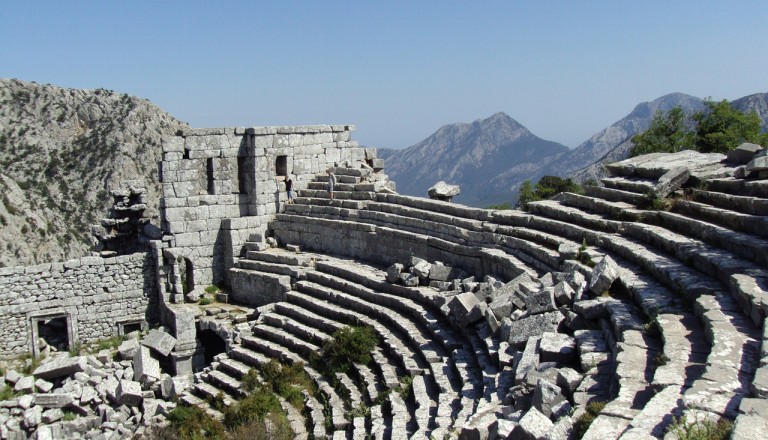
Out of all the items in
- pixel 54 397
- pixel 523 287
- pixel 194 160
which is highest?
pixel 194 160

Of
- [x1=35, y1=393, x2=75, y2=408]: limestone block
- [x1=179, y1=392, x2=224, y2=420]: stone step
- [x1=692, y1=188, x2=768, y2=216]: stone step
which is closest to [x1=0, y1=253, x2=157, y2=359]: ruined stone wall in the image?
[x1=35, y1=393, x2=75, y2=408]: limestone block

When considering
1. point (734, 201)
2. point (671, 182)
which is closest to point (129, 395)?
point (671, 182)

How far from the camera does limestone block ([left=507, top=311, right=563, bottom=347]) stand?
953cm

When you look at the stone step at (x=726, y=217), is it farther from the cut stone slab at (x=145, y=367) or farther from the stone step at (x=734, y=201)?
the cut stone slab at (x=145, y=367)

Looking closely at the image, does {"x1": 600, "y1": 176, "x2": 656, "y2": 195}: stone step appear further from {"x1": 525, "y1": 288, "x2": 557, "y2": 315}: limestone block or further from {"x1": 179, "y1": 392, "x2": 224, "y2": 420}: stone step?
{"x1": 179, "y1": 392, "x2": 224, "y2": 420}: stone step

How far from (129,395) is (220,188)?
636 cm

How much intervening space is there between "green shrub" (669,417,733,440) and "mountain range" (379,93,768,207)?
86403 mm

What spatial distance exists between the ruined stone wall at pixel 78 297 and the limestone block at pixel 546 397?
1466 centimetres

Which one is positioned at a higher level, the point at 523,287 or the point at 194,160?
the point at 194,160

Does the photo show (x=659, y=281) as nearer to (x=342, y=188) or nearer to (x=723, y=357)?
(x=723, y=357)

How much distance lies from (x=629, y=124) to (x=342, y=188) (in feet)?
333

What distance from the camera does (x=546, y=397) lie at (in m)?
7.21

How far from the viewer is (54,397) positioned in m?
15.8

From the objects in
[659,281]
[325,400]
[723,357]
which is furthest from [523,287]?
[723,357]
